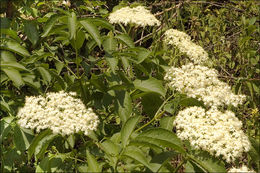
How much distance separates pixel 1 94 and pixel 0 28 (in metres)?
0.43

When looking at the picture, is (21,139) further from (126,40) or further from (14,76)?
(126,40)

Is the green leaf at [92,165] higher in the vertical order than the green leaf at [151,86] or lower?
lower

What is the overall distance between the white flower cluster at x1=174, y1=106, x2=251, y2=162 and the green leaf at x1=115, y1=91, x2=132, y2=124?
320 mm

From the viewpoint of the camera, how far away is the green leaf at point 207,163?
5.02ft

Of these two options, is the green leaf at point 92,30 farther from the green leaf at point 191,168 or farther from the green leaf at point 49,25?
the green leaf at point 191,168

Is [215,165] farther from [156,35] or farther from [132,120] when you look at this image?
[156,35]

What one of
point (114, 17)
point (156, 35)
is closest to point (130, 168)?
point (114, 17)

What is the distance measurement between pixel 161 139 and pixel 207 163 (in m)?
0.28

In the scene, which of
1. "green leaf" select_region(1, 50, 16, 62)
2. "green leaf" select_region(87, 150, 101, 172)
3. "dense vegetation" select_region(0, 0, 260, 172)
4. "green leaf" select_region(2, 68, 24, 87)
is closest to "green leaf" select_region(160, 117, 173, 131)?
"dense vegetation" select_region(0, 0, 260, 172)

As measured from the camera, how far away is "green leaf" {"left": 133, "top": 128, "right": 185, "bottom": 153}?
4.82 feet

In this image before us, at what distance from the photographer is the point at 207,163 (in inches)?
61.9

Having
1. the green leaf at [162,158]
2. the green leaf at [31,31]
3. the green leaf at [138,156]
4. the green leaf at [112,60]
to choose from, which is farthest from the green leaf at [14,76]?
the green leaf at [162,158]

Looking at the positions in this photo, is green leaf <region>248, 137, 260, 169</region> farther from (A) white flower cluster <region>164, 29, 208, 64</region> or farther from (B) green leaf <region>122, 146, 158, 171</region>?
(A) white flower cluster <region>164, 29, 208, 64</region>

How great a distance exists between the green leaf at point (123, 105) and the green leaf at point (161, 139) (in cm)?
39
